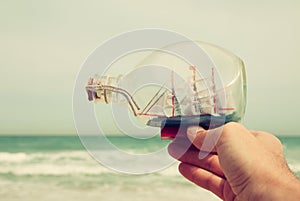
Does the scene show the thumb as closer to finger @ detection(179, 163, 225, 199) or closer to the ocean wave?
finger @ detection(179, 163, 225, 199)

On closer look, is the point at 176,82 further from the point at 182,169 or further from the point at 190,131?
the point at 182,169

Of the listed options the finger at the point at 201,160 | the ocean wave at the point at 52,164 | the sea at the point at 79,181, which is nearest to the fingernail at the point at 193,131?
the finger at the point at 201,160

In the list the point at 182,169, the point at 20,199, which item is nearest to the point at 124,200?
the point at 20,199

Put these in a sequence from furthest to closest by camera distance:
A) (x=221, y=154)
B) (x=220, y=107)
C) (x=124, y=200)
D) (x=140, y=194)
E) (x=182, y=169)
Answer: (x=140, y=194), (x=124, y=200), (x=182, y=169), (x=220, y=107), (x=221, y=154)

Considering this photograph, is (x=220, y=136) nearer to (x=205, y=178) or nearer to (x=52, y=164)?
(x=205, y=178)

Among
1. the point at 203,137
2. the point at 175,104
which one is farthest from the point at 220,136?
the point at 175,104

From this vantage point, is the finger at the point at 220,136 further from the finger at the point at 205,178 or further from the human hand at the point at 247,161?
the finger at the point at 205,178
